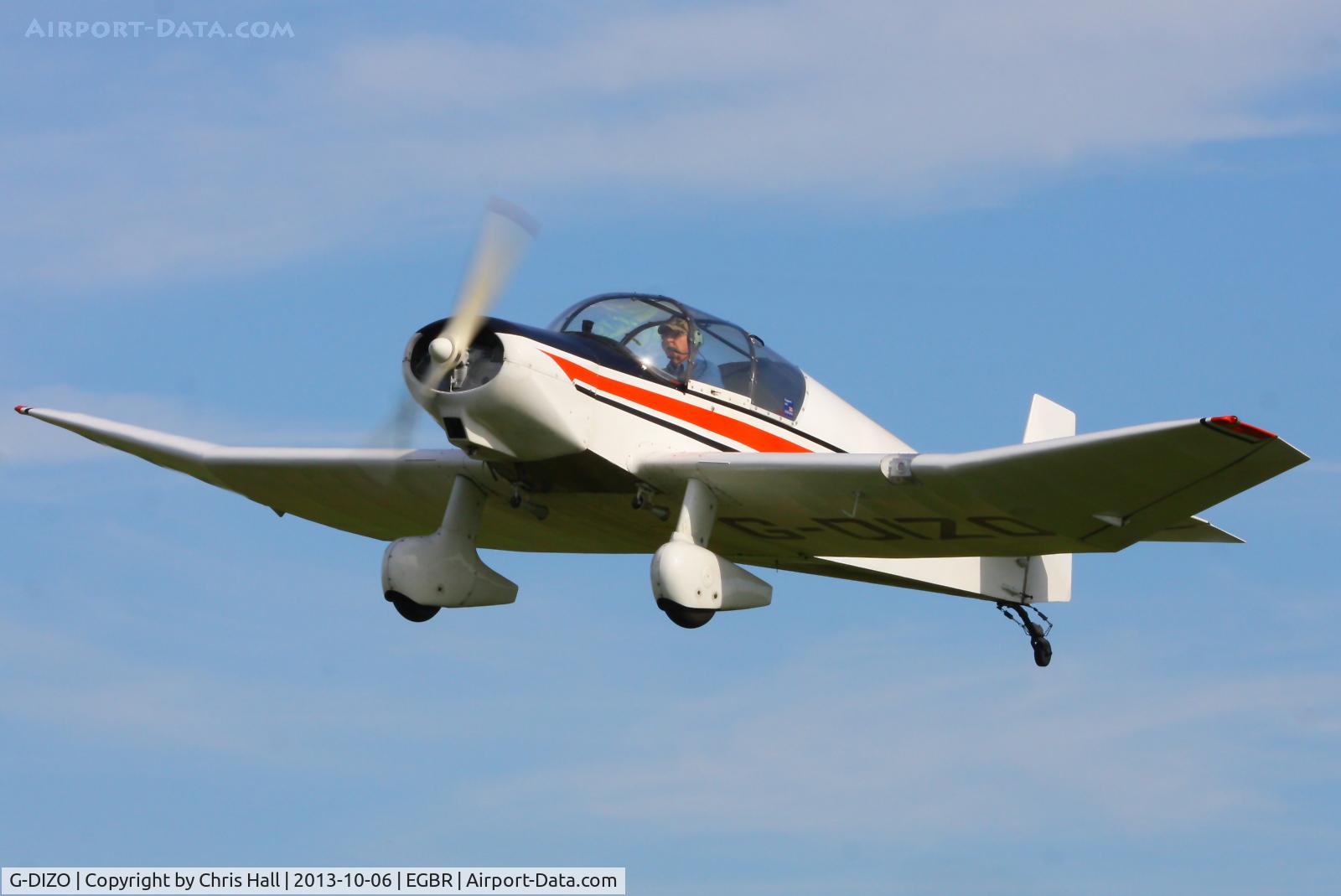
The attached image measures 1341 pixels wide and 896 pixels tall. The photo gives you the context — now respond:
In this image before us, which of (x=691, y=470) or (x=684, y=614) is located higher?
(x=691, y=470)

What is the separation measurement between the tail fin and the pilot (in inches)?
187

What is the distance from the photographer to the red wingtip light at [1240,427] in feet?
40.5

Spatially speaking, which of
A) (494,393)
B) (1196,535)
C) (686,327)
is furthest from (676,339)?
(1196,535)

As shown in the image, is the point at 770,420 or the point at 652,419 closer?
the point at 652,419

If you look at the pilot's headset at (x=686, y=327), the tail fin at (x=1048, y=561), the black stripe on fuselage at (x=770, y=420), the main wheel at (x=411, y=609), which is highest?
the tail fin at (x=1048, y=561)

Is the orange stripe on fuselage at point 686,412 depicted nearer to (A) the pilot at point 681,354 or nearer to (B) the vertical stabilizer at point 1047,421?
(A) the pilot at point 681,354

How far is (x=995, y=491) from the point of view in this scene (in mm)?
14227

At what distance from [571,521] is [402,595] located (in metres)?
1.67

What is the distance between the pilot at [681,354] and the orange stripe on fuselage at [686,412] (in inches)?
10.0

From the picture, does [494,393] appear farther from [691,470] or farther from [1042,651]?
[1042,651]

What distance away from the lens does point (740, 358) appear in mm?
15891

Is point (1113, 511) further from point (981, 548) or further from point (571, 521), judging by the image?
point (571, 521)

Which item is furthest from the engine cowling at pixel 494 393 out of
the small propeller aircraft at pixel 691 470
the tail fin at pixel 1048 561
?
the tail fin at pixel 1048 561

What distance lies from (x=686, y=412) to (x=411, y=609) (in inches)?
109
